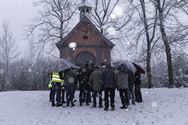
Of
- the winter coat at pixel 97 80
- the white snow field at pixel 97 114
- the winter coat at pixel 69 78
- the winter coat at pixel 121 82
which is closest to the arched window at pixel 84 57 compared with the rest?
the white snow field at pixel 97 114

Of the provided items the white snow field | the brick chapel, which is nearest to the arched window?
the brick chapel

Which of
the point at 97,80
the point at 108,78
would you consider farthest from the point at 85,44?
the point at 108,78

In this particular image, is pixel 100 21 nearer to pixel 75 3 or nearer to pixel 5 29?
pixel 75 3

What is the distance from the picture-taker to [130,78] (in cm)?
1784

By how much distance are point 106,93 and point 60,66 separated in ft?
9.00

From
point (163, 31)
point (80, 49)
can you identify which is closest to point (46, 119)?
point (163, 31)

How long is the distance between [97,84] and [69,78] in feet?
5.02

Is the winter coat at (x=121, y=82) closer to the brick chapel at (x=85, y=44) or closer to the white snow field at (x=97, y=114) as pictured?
the white snow field at (x=97, y=114)

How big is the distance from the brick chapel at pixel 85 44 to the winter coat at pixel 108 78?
2165 centimetres

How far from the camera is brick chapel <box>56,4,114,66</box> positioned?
38469 millimetres

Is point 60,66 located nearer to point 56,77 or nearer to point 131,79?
point 56,77

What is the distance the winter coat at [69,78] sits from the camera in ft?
58.1

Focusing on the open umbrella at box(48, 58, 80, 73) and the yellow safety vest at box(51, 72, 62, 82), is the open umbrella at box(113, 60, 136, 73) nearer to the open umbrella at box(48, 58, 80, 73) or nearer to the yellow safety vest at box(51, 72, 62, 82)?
the open umbrella at box(48, 58, 80, 73)

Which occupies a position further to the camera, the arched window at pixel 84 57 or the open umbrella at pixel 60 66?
the arched window at pixel 84 57
